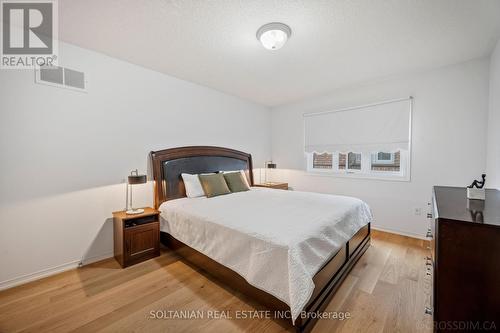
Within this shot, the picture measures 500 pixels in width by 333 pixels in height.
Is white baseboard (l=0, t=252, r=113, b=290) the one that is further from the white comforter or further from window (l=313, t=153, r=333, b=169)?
window (l=313, t=153, r=333, b=169)

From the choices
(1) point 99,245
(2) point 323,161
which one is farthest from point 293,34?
(1) point 99,245

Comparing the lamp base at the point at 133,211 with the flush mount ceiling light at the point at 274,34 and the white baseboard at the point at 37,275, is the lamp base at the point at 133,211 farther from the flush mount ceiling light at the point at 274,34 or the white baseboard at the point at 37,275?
the flush mount ceiling light at the point at 274,34

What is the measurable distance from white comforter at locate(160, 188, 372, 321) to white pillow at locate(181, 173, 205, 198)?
236mm

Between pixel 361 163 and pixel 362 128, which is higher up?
pixel 362 128

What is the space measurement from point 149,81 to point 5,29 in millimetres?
1371

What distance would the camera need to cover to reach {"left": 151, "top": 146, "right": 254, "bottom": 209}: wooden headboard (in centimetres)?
299

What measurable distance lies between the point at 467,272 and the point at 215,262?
1.85 m

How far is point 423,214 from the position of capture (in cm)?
312

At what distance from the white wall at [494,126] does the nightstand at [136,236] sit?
12.5 feet

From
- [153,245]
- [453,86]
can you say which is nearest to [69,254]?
[153,245]

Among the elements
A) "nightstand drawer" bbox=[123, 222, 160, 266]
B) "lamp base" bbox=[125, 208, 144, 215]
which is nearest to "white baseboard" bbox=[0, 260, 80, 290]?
"nightstand drawer" bbox=[123, 222, 160, 266]

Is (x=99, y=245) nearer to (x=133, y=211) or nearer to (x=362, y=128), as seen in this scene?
(x=133, y=211)

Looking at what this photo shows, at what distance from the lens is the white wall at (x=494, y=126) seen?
2.12 m

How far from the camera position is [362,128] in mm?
3668
